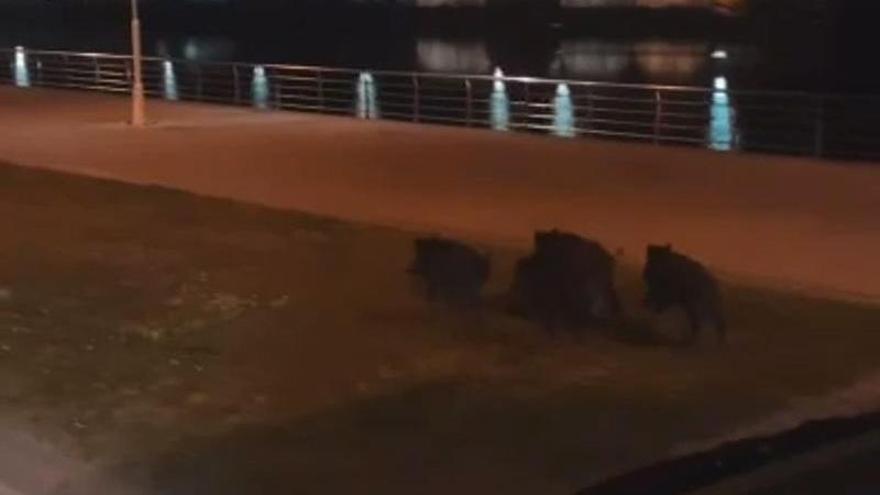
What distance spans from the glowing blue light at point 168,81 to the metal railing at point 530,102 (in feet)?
0.07

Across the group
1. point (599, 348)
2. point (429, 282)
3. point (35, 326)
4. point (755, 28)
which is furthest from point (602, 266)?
point (755, 28)

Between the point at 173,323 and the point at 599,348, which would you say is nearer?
the point at 599,348

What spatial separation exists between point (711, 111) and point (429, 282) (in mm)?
18479

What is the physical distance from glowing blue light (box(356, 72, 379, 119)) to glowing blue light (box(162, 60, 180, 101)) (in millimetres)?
7497

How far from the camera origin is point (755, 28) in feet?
135

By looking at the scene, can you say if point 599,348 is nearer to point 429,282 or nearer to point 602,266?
point 602,266

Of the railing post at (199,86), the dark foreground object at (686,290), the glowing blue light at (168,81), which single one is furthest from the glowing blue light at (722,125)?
the dark foreground object at (686,290)

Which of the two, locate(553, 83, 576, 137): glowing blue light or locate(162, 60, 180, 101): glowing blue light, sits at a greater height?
locate(553, 83, 576, 137): glowing blue light

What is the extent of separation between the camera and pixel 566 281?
10.6 meters

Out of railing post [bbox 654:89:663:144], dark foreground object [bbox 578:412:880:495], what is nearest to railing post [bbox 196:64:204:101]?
railing post [bbox 654:89:663:144]

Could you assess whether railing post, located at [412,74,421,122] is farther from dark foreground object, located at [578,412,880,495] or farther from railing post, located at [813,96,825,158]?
dark foreground object, located at [578,412,880,495]

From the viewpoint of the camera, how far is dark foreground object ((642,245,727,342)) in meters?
10.4

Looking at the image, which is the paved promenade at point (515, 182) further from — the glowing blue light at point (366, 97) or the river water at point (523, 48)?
the river water at point (523, 48)

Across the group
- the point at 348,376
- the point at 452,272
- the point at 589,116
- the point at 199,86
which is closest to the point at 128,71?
the point at 199,86
